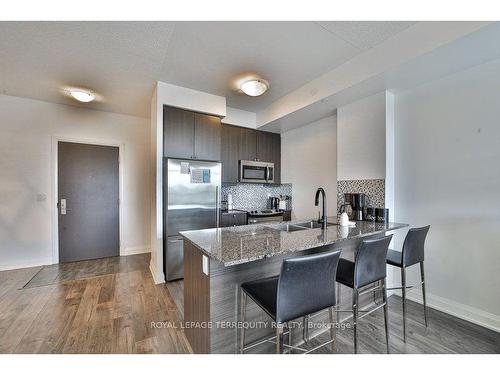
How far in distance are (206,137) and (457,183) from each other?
120 inches

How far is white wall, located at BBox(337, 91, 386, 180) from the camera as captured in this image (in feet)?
8.43

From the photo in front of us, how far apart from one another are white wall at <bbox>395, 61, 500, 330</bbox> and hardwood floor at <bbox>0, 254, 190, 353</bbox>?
260cm

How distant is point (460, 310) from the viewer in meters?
2.07

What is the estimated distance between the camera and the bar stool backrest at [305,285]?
3.64ft

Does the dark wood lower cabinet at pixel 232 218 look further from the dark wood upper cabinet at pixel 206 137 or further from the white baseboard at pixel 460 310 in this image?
the white baseboard at pixel 460 310

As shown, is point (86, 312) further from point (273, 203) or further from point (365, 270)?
point (273, 203)

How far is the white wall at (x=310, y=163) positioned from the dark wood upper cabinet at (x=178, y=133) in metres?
1.99

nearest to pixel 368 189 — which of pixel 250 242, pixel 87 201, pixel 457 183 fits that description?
pixel 457 183

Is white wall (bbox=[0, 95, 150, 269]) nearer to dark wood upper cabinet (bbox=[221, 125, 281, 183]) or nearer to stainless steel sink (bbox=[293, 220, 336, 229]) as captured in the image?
dark wood upper cabinet (bbox=[221, 125, 281, 183])

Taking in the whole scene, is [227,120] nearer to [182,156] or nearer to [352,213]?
[182,156]

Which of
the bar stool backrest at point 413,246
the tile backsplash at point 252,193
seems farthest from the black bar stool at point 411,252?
the tile backsplash at point 252,193

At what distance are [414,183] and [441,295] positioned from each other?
3.90ft

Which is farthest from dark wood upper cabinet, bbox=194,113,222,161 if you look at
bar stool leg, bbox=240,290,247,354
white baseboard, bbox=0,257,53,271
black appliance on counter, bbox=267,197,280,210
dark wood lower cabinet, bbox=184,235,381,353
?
white baseboard, bbox=0,257,53,271
